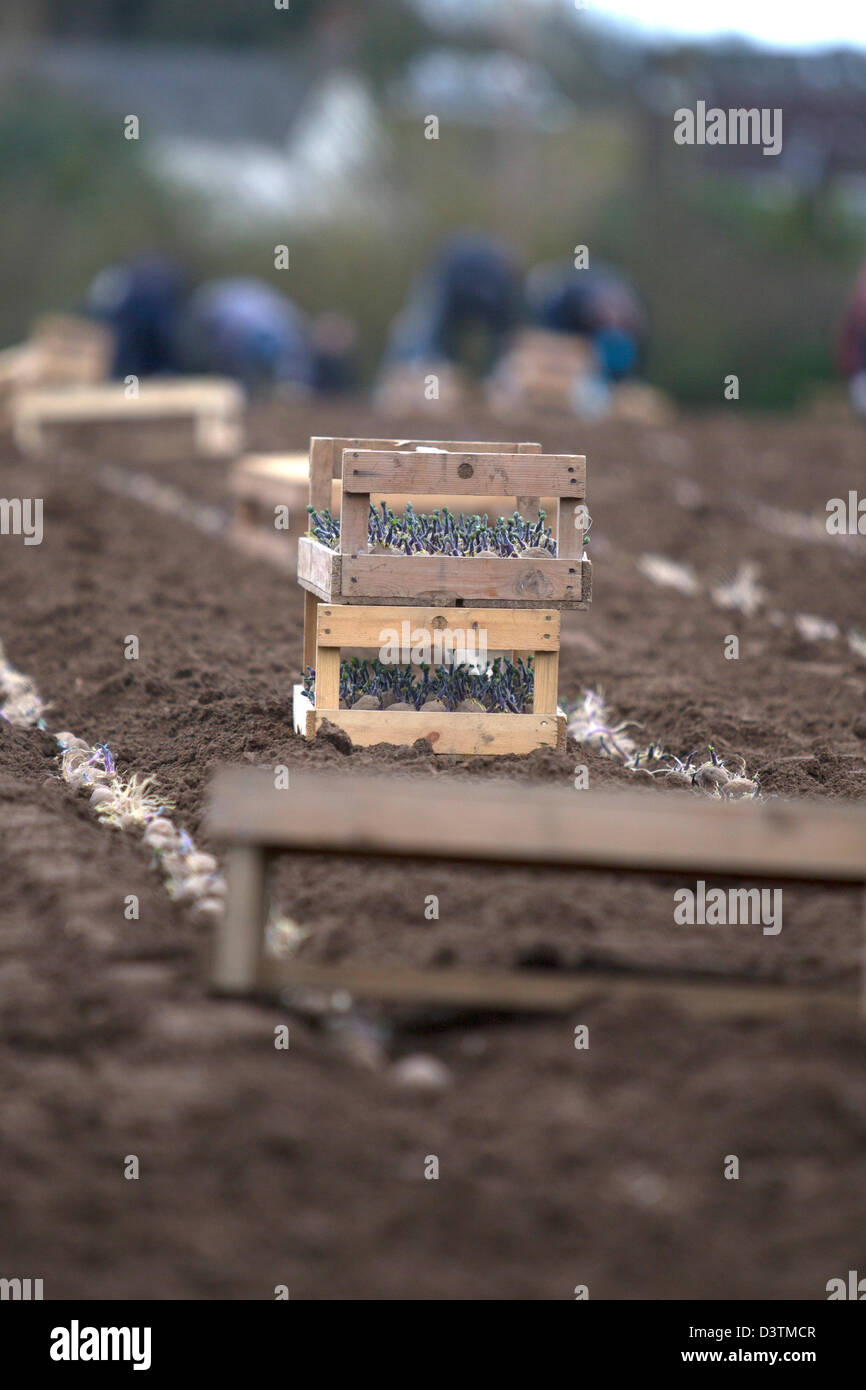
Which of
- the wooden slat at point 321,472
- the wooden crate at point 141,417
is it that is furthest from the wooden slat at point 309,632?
the wooden crate at point 141,417

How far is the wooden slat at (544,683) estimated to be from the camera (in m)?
5.65

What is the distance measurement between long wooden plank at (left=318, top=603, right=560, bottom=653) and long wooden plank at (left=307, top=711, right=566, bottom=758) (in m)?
0.24

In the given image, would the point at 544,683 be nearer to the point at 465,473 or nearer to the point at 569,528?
the point at 569,528

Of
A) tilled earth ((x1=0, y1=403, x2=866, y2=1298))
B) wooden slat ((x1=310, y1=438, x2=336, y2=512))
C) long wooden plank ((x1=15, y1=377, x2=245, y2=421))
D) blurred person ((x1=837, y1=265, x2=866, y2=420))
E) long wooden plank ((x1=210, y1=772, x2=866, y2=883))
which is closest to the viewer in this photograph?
tilled earth ((x1=0, y1=403, x2=866, y2=1298))

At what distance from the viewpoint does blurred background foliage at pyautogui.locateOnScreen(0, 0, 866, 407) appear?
28266 mm

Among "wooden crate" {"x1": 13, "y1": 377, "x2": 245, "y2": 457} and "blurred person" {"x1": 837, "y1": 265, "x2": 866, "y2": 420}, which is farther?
"blurred person" {"x1": 837, "y1": 265, "x2": 866, "y2": 420}

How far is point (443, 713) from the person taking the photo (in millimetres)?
5559

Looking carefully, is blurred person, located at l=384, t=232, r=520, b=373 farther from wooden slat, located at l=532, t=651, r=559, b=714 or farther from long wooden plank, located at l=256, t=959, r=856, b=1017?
long wooden plank, located at l=256, t=959, r=856, b=1017

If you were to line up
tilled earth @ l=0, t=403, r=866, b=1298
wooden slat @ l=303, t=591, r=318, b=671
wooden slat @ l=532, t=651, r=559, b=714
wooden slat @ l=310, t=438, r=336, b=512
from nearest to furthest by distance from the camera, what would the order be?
tilled earth @ l=0, t=403, r=866, b=1298
wooden slat @ l=532, t=651, r=559, b=714
wooden slat @ l=310, t=438, r=336, b=512
wooden slat @ l=303, t=591, r=318, b=671

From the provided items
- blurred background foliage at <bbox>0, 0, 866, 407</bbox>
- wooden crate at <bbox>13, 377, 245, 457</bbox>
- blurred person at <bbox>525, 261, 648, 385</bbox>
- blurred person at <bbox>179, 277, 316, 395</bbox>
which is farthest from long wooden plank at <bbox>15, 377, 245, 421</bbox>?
blurred background foliage at <bbox>0, 0, 866, 407</bbox>

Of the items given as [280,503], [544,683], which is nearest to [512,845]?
[544,683]

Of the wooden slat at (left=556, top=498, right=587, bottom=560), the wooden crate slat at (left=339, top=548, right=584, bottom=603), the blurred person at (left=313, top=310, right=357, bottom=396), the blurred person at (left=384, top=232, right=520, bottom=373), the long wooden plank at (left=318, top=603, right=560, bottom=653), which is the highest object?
the blurred person at (left=384, top=232, right=520, bottom=373)

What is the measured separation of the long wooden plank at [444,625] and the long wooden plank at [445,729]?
24 cm
